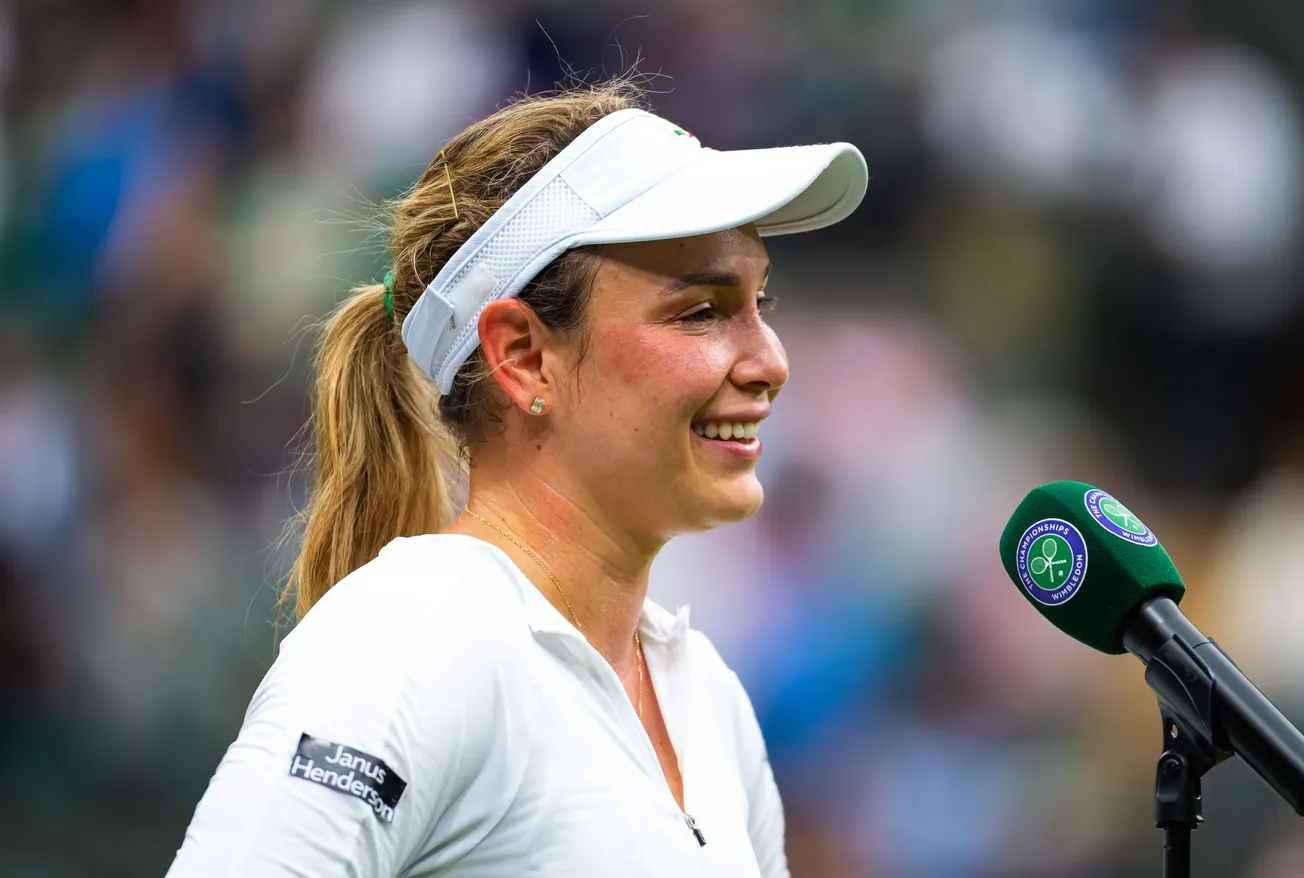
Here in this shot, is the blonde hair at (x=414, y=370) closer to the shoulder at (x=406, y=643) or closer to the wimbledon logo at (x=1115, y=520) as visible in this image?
the shoulder at (x=406, y=643)

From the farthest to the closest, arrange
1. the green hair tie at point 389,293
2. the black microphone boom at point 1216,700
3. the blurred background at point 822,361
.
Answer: the blurred background at point 822,361 → the green hair tie at point 389,293 → the black microphone boom at point 1216,700

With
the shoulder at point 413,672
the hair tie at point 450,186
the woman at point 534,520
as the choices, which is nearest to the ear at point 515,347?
the woman at point 534,520

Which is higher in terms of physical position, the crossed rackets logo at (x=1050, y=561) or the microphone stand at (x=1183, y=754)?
the crossed rackets logo at (x=1050, y=561)

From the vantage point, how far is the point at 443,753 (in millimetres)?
1318

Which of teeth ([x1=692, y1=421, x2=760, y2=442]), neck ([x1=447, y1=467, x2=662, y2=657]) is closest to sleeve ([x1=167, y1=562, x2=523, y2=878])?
neck ([x1=447, y1=467, x2=662, y2=657])

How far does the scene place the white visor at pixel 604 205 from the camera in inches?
63.1

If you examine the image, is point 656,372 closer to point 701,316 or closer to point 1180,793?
point 701,316

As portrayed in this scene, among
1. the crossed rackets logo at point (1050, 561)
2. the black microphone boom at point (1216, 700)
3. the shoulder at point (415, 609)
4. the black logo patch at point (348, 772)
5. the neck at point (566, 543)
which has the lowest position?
the black logo patch at point (348, 772)

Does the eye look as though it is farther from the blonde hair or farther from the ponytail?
the ponytail

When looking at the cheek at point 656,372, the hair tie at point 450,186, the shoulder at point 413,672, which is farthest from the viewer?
the hair tie at point 450,186

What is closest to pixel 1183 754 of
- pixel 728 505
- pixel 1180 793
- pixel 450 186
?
pixel 1180 793

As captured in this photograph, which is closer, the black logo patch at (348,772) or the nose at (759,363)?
the black logo patch at (348,772)

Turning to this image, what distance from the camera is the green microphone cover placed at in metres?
1.30

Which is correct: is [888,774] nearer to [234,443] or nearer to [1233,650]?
[1233,650]
